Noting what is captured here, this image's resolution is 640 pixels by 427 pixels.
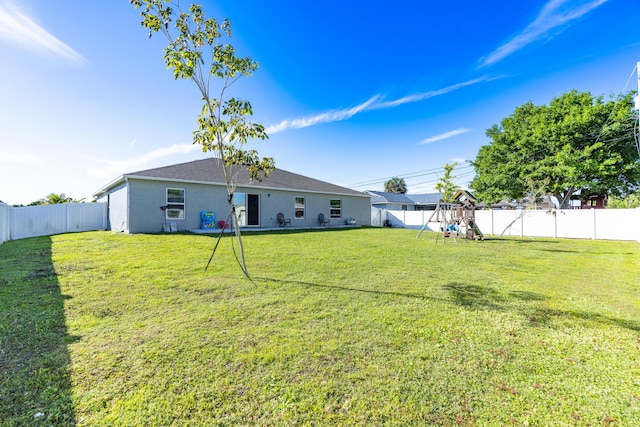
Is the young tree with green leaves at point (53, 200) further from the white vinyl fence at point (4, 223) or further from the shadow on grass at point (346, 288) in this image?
the shadow on grass at point (346, 288)

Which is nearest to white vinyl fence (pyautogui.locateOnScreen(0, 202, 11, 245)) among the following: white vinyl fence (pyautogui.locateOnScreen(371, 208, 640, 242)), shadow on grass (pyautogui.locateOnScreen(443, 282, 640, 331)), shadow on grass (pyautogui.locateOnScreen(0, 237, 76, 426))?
shadow on grass (pyautogui.locateOnScreen(0, 237, 76, 426))

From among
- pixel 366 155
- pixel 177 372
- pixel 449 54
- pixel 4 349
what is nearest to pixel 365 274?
pixel 177 372

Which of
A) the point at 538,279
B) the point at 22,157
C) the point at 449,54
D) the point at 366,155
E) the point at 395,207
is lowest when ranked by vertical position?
the point at 538,279

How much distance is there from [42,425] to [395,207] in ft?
109

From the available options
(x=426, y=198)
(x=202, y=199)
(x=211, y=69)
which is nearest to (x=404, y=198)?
(x=426, y=198)

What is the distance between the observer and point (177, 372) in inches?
91.9

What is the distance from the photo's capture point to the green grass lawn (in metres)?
1.93

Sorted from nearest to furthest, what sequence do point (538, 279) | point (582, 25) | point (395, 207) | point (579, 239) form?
point (538, 279) < point (582, 25) < point (579, 239) < point (395, 207)

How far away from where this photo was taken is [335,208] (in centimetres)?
1922

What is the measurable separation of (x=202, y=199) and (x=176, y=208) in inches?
48.5

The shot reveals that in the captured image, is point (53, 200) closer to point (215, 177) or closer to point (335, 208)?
point (215, 177)

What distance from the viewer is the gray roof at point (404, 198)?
3209 cm

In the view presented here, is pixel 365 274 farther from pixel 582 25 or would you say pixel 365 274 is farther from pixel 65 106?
pixel 582 25

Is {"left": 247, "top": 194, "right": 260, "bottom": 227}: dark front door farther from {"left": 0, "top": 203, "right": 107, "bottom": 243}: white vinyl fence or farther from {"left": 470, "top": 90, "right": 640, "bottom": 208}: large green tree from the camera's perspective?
{"left": 470, "top": 90, "right": 640, "bottom": 208}: large green tree
